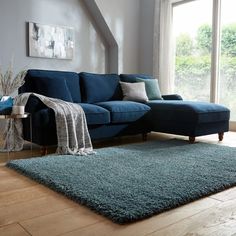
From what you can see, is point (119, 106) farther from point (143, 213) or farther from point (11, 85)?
point (143, 213)

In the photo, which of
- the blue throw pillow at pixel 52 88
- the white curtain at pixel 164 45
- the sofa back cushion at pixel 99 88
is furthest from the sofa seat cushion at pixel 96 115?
the white curtain at pixel 164 45

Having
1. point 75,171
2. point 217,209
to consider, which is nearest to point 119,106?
point 75,171

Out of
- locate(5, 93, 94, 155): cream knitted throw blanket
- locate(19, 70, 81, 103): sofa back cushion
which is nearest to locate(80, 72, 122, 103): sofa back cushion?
locate(19, 70, 81, 103): sofa back cushion

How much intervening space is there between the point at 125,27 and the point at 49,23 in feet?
5.08

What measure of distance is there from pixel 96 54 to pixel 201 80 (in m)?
1.93

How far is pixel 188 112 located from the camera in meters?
3.49

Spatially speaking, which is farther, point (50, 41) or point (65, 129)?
point (50, 41)

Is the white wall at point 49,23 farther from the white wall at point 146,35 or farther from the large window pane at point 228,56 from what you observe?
the large window pane at point 228,56

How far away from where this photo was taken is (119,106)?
3500 mm

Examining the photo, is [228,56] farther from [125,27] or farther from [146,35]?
[125,27]

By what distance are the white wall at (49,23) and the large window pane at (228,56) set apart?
2.13 metres

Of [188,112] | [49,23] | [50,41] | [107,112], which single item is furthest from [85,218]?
[49,23]

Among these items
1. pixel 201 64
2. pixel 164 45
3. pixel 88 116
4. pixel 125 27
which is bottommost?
pixel 88 116

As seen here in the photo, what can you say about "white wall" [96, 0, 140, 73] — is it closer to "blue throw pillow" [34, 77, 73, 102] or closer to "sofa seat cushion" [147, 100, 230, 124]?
"sofa seat cushion" [147, 100, 230, 124]
